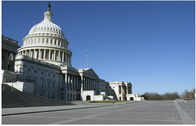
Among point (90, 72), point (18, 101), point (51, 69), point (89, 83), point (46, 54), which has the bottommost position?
point (18, 101)

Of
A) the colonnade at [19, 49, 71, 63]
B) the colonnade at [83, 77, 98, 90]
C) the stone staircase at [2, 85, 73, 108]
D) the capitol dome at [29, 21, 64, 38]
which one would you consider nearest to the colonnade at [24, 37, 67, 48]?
the capitol dome at [29, 21, 64, 38]

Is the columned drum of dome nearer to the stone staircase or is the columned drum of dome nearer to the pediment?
the pediment

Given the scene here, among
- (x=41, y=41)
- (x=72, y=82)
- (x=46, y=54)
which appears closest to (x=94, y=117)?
(x=72, y=82)

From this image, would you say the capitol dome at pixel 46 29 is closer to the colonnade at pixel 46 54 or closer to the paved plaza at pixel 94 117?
the colonnade at pixel 46 54

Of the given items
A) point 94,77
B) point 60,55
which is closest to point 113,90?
point 94,77

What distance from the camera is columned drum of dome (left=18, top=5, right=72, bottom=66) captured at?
97562 millimetres

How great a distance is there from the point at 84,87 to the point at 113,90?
4664cm

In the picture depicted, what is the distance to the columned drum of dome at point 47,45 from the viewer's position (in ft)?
320

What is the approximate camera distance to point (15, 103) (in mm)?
35156

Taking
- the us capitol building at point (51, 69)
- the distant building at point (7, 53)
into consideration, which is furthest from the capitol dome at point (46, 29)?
the distant building at point (7, 53)

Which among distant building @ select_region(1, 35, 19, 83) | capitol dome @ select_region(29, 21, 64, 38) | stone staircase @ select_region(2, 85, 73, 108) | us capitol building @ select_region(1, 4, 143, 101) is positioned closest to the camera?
stone staircase @ select_region(2, 85, 73, 108)

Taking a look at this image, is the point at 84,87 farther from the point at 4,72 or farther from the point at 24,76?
the point at 4,72

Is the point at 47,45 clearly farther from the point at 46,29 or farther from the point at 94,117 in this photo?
the point at 94,117

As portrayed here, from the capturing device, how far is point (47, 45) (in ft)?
322
